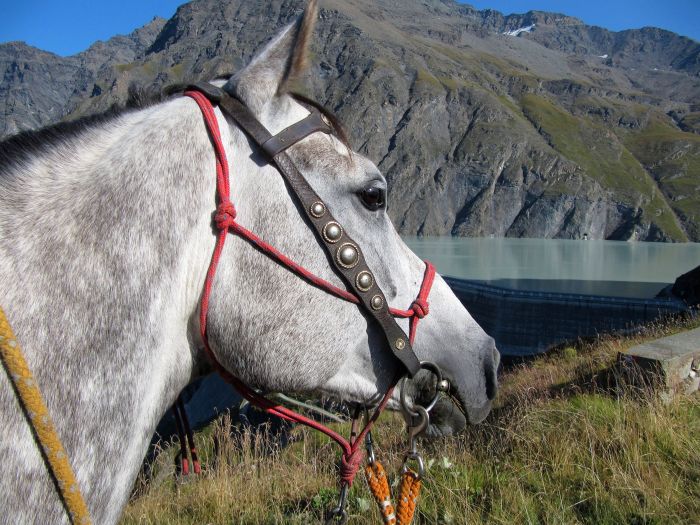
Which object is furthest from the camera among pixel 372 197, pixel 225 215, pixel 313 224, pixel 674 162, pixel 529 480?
pixel 674 162

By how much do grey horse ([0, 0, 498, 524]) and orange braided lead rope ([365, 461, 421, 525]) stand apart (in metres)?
0.43

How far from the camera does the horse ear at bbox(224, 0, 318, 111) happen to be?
162 centimetres

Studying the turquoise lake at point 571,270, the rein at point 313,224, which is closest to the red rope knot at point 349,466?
the rein at point 313,224

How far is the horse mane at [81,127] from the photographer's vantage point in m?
1.51

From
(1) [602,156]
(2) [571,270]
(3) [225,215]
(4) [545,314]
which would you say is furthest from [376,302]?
(1) [602,156]

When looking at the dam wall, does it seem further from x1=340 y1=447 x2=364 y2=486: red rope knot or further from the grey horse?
the grey horse

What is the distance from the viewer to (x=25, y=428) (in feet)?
4.04

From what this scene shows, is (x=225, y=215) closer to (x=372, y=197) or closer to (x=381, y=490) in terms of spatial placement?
(x=372, y=197)

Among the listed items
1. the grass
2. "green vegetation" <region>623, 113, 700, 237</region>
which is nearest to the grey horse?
the grass

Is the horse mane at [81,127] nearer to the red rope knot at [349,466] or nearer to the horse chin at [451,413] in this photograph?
the horse chin at [451,413]

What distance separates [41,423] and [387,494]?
1298mm

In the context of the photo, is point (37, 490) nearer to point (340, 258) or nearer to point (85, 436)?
point (85, 436)

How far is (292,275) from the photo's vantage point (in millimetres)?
1582

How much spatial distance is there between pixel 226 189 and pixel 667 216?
159m
